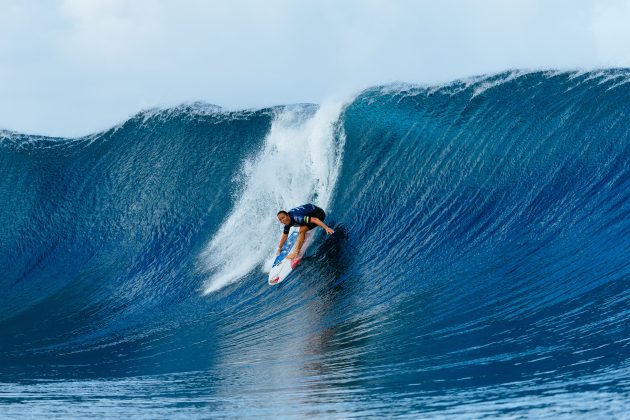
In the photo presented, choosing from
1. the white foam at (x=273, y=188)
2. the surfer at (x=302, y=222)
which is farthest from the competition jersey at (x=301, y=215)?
the white foam at (x=273, y=188)

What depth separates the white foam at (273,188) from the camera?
1098 centimetres

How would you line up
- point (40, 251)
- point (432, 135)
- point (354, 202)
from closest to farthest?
point (354, 202)
point (432, 135)
point (40, 251)

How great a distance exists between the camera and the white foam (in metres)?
11.0

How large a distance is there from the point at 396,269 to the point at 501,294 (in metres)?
1.82

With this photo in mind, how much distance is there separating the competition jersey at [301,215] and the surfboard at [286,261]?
1.28ft

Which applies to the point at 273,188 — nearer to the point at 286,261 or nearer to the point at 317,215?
the point at 317,215

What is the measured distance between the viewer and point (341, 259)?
988 centimetres

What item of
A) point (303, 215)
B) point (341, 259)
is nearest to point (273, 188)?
point (303, 215)

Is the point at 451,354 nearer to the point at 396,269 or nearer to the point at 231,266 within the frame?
the point at 396,269

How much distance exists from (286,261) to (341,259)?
78cm

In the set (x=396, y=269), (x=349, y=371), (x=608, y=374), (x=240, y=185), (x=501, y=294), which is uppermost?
(x=240, y=185)

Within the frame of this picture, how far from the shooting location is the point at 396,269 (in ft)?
29.8

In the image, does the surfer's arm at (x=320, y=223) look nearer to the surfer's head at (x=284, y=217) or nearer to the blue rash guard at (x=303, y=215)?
the blue rash guard at (x=303, y=215)

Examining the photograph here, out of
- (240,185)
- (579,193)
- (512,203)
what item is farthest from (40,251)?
(579,193)
